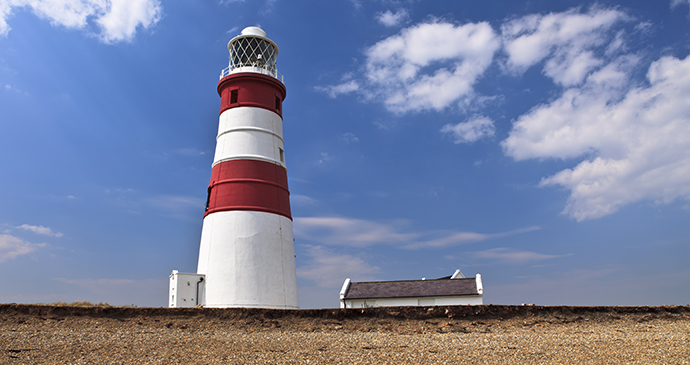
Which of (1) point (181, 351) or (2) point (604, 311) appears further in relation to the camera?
(2) point (604, 311)

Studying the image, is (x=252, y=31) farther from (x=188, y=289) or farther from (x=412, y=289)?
(x=412, y=289)

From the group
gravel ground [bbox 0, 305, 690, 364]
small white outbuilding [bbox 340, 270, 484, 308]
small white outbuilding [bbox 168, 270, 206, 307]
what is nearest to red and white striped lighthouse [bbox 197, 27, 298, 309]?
small white outbuilding [bbox 168, 270, 206, 307]

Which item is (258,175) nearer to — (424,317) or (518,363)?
(424,317)

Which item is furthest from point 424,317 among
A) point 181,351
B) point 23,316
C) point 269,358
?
point 23,316

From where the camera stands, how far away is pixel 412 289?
72.9ft

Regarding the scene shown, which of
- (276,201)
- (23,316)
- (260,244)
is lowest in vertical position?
(23,316)

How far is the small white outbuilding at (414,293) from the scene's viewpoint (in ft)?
67.9

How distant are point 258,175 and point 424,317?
33.1 ft

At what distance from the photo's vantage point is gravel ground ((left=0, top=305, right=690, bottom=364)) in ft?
26.0

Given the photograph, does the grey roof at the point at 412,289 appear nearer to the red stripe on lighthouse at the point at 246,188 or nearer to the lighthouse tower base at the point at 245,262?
the lighthouse tower base at the point at 245,262

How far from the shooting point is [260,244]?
1742 cm

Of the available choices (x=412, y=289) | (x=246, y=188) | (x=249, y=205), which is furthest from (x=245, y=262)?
(x=412, y=289)

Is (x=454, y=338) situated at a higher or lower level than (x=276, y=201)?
lower

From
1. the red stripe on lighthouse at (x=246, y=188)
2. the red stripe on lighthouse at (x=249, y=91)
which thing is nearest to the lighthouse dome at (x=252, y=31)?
the red stripe on lighthouse at (x=249, y=91)
